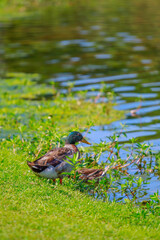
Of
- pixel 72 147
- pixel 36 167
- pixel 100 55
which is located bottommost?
pixel 100 55

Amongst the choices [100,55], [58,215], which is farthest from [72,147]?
[100,55]

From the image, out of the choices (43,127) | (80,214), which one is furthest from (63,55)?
(80,214)

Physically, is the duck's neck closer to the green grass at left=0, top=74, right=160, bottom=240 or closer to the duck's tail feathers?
A: the green grass at left=0, top=74, right=160, bottom=240

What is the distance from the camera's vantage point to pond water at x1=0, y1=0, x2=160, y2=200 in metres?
14.7

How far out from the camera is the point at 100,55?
2361 cm

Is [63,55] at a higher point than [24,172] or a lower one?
lower

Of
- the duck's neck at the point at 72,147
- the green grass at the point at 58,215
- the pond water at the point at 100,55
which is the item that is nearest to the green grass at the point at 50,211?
the green grass at the point at 58,215

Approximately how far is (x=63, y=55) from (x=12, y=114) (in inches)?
446

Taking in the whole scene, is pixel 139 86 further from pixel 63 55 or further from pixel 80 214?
pixel 80 214

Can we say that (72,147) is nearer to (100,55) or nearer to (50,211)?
(50,211)

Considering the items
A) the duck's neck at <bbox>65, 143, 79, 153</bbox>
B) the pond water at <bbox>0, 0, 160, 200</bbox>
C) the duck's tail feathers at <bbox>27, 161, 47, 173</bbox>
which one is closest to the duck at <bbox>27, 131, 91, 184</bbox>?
the duck's tail feathers at <bbox>27, 161, 47, 173</bbox>

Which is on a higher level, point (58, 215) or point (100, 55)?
point (58, 215)

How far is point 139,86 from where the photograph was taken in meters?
17.6

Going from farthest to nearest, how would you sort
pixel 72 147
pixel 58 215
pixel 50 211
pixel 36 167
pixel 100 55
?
pixel 100 55 < pixel 72 147 < pixel 36 167 < pixel 50 211 < pixel 58 215
